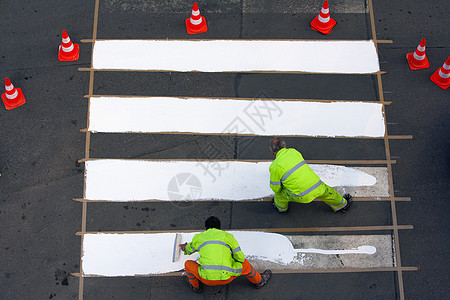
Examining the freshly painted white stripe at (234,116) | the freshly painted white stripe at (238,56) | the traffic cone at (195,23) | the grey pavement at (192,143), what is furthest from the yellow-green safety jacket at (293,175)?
the traffic cone at (195,23)

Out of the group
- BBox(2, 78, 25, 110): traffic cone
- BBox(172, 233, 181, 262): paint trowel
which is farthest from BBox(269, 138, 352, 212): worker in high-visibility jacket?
BBox(2, 78, 25, 110): traffic cone

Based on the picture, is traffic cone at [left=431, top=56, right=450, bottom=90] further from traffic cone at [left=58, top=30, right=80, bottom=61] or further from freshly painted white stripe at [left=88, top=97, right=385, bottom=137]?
traffic cone at [left=58, top=30, right=80, bottom=61]

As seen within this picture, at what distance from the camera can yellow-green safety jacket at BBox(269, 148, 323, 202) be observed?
294 inches

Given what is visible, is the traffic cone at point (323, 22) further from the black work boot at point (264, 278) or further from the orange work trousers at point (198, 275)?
the orange work trousers at point (198, 275)

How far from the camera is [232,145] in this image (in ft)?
30.4

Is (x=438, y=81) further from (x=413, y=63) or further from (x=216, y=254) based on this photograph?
(x=216, y=254)

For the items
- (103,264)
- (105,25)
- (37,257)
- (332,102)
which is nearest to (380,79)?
(332,102)

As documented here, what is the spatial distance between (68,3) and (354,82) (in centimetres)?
656

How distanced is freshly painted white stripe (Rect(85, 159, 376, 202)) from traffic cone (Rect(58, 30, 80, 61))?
7.93 ft

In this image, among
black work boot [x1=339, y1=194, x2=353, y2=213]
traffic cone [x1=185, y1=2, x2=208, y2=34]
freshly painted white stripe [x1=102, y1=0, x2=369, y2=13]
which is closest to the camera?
black work boot [x1=339, y1=194, x2=353, y2=213]

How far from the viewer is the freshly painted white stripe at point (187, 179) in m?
8.94

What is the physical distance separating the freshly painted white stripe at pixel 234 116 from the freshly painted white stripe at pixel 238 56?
2.52 ft

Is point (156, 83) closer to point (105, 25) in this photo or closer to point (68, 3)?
point (105, 25)

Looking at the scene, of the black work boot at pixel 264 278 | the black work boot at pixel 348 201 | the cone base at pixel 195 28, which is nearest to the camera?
the black work boot at pixel 264 278
